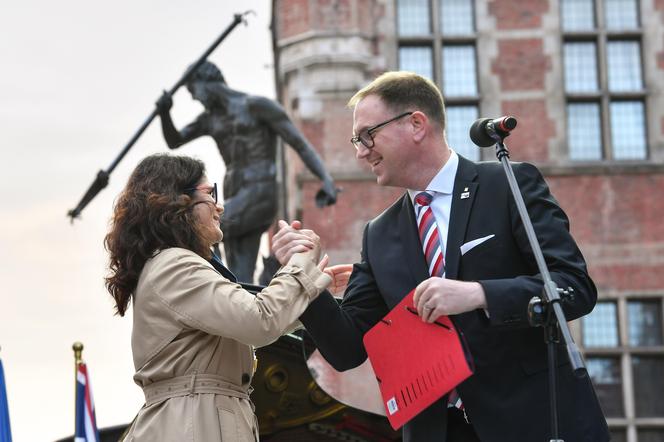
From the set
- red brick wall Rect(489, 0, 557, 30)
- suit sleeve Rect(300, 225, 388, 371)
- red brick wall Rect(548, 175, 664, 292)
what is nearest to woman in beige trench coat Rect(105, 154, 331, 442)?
suit sleeve Rect(300, 225, 388, 371)

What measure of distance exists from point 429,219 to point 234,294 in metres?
0.73

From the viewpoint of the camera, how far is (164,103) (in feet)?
31.8

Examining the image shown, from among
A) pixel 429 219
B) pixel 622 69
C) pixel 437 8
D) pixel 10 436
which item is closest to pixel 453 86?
pixel 437 8

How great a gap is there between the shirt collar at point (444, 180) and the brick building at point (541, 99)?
9.43 metres

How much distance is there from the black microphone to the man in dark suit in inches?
4.4

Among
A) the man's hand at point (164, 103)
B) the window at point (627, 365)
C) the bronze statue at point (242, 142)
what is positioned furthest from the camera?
the window at point (627, 365)

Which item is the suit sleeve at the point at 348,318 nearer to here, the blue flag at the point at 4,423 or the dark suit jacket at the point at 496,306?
the dark suit jacket at the point at 496,306

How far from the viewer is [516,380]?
3547 millimetres

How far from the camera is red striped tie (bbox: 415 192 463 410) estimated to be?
3660 millimetres

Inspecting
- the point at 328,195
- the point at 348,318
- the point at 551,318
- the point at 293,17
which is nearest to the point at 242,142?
the point at 328,195

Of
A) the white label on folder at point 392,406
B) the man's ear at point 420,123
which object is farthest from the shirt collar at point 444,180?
the white label on folder at point 392,406

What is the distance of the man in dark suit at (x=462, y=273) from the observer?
3482 mm

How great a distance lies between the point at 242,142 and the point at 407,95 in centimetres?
583

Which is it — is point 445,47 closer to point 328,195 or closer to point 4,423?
point 328,195
